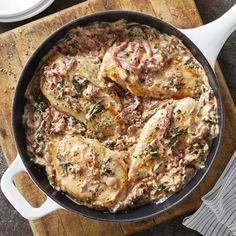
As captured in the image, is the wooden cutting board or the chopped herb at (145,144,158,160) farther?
the wooden cutting board

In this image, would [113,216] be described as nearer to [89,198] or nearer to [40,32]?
[89,198]

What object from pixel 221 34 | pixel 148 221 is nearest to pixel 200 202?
pixel 148 221

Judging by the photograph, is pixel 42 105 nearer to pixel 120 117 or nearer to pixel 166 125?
pixel 120 117

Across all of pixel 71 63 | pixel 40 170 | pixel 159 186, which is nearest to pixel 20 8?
pixel 71 63

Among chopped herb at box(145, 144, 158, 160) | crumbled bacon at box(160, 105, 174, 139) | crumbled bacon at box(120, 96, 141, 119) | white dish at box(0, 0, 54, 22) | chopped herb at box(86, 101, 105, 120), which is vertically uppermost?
white dish at box(0, 0, 54, 22)

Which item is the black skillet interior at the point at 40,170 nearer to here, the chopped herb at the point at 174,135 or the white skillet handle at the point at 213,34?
the white skillet handle at the point at 213,34

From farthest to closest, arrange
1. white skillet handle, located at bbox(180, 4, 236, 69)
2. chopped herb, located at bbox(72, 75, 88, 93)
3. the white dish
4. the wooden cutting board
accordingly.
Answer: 1. the white dish
2. the wooden cutting board
3. chopped herb, located at bbox(72, 75, 88, 93)
4. white skillet handle, located at bbox(180, 4, 236, 69)

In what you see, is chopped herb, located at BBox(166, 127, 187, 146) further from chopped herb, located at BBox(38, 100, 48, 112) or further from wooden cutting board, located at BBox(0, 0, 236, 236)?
chopped herb, located at BBox(38, 100, 48, 112)

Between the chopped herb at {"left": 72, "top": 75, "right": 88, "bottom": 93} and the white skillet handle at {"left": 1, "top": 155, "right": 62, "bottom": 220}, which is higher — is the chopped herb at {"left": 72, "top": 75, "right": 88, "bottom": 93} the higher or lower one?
the higher one

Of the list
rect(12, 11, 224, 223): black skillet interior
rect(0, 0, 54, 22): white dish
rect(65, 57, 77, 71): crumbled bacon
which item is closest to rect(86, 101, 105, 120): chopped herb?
rect(65, 57, 77, 71): crumbled bacon
